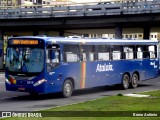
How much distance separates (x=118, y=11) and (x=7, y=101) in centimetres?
2738

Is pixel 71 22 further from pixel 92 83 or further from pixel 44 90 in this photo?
pixel 44 90

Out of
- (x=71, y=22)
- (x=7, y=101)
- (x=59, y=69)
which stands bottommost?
(x=7, y=101)

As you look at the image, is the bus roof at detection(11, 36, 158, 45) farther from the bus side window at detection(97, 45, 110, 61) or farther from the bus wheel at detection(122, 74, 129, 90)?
the bus wheel at detection(122, 74, 129, 90)

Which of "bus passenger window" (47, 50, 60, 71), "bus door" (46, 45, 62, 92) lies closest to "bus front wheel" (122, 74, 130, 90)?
"bus door" (46, 45, 62, 92)

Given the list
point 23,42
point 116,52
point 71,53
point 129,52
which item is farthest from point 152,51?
point 23,42

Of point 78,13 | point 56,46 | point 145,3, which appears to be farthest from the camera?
point 78,13

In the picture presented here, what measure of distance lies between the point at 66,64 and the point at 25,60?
2.03 m

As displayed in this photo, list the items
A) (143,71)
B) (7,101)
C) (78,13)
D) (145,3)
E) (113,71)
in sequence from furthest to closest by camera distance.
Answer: (78,13) → (145,3) → (143,71) → (113,71) → (7,101)

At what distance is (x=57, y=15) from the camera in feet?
157

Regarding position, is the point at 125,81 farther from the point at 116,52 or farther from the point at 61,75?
the point at 61,75

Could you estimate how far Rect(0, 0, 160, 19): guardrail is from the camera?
1646 inches

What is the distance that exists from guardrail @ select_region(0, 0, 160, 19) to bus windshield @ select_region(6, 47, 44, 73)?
24334 mm

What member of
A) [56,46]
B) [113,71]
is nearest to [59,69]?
[56,46]

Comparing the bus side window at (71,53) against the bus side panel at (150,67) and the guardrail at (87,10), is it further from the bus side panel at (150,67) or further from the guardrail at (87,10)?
the guardrail at (87,10)
